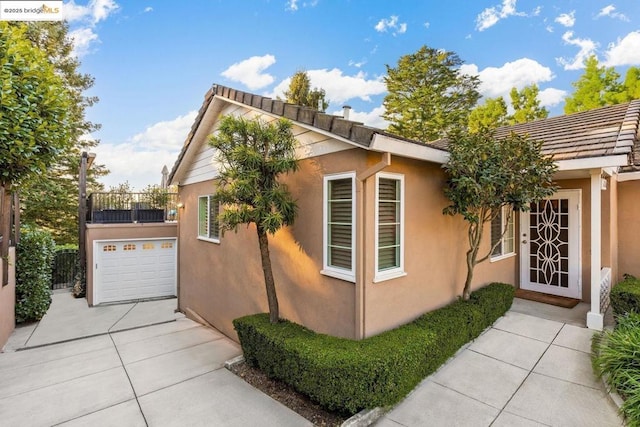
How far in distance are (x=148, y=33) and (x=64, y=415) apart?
10185 millimetres

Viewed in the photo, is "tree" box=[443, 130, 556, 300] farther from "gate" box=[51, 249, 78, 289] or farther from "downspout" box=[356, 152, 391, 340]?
"gate" box=[51, 249, 78, 289]

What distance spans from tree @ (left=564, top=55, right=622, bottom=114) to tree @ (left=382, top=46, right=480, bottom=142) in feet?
19.3

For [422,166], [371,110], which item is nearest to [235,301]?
[422,166]

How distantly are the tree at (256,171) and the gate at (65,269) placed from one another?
42.8 ft

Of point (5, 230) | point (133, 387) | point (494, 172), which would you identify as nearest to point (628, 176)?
point (494, 172)

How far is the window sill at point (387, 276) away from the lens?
404 cm

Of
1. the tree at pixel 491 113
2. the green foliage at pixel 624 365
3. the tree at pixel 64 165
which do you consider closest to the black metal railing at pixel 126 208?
the tree at pixel 64 165

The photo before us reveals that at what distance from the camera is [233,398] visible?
4160 millimetres

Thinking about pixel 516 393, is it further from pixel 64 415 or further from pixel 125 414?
pixel 64 415

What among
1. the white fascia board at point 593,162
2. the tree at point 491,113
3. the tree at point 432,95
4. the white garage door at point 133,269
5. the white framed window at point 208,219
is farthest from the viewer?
the tree at point 432,95

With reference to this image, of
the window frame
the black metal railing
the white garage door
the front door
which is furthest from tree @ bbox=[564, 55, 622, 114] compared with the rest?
the white garage door

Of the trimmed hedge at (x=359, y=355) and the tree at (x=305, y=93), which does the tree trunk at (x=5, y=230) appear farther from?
the tree at (x=305, y=93)

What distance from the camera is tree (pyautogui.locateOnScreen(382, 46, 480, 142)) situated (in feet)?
71.9

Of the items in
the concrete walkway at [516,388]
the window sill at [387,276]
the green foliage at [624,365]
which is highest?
the window sill at [387,276]
